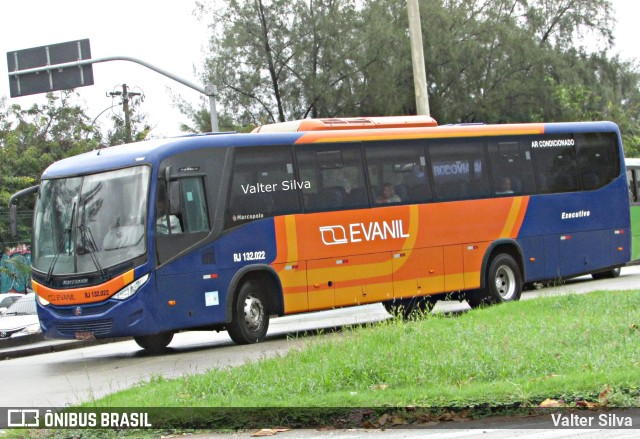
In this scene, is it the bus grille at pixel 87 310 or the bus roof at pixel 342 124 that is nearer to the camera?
the bus grille at pixel 87 310

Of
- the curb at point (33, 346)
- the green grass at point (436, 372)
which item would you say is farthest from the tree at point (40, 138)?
the green grass at point (436, 372)

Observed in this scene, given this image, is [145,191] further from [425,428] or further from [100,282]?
[425,428]

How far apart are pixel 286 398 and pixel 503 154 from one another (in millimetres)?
12788

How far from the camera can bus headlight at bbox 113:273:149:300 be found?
1605 cm

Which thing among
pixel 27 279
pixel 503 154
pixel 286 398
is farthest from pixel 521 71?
pixel 286 398

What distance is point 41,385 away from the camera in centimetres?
1391

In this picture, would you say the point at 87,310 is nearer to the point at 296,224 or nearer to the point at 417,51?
the point at 296,224

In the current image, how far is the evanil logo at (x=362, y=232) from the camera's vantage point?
1821 cm

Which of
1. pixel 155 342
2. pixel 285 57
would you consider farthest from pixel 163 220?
pixel 285 57

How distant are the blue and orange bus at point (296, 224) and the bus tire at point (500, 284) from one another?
0.09 ft

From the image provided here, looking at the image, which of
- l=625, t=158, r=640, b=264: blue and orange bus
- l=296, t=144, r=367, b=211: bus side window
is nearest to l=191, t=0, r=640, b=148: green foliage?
l=625, t=158, r=640, b=264: blue and orange bus

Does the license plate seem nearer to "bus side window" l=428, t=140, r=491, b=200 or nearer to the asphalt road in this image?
the asphalt road

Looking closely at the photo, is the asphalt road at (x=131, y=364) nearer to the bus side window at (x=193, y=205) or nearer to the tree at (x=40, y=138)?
the bus side window at (x=193, y=205)

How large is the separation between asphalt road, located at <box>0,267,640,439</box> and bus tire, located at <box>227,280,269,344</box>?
23 centimetres
